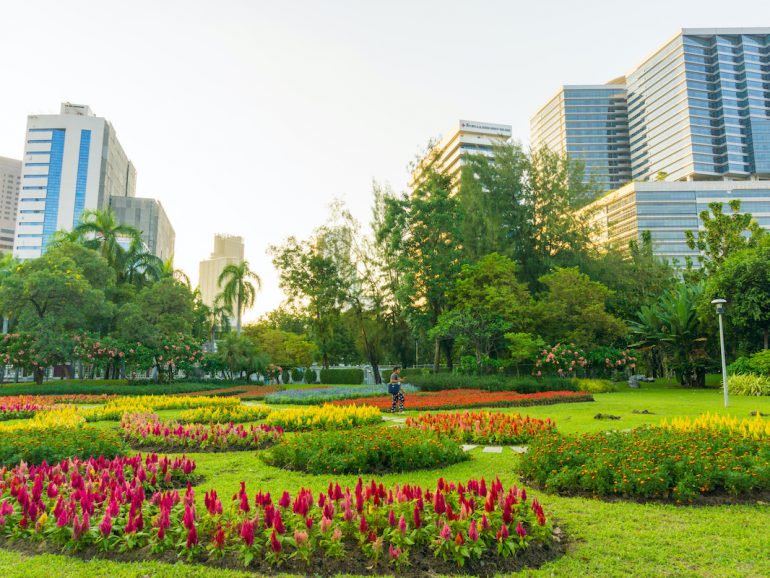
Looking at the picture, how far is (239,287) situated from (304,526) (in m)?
33.8

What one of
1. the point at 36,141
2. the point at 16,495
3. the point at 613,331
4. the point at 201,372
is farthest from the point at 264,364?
the point at 36,141

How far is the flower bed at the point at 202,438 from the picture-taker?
9031mm

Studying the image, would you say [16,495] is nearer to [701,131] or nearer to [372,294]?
[372,294]

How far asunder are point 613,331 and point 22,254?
110745mm

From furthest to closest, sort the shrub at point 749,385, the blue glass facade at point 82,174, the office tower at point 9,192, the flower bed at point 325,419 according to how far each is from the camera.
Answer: the office tower at point 9,192
the blue glass facade at point 82,174
the shrub at point 749,385
the flower bed at point 325,419

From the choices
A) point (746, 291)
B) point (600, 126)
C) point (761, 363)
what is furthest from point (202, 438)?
point (600, 126)

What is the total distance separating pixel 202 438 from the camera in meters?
9.05

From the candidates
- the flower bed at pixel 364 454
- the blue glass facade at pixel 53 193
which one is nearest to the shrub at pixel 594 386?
the flower bed at pixel 364 454

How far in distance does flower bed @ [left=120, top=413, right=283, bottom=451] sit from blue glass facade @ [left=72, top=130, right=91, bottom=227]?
106187 millimetres

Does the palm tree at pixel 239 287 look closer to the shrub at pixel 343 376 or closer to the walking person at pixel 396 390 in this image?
the shrub at pixel 343 376

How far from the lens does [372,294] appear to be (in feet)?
113

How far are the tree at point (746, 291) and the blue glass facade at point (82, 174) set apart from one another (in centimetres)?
10789

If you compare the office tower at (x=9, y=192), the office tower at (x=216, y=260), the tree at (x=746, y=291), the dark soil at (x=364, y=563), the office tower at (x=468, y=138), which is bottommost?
the dark soil at (x=364, y=563)

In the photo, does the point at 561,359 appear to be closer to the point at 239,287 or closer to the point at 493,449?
the point at 493,449
